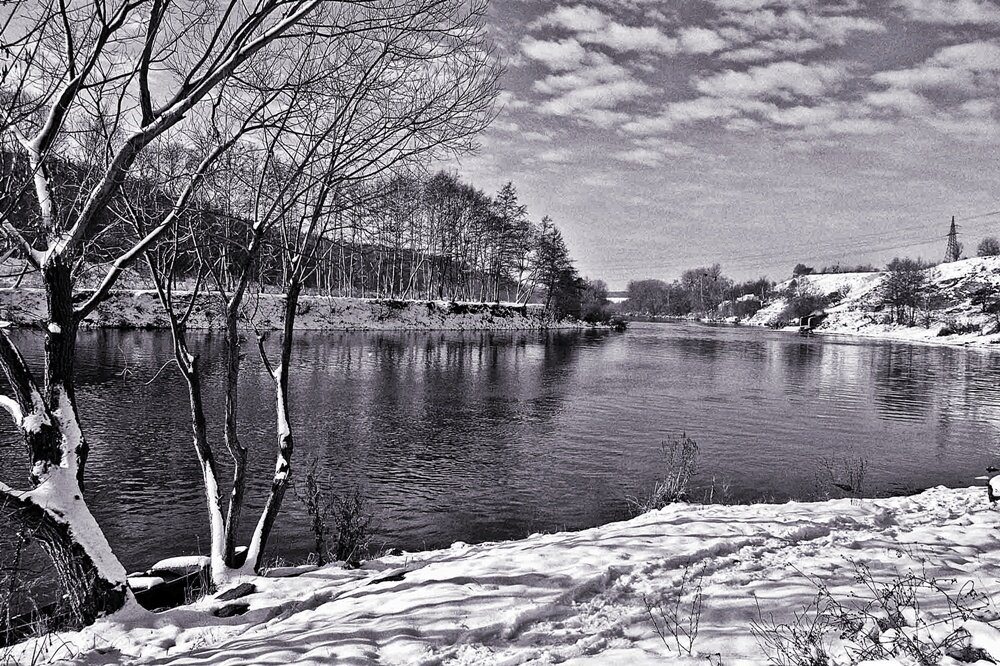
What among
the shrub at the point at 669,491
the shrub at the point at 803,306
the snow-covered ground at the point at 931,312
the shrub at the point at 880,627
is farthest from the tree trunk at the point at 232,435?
the shrub at the point at 803,306

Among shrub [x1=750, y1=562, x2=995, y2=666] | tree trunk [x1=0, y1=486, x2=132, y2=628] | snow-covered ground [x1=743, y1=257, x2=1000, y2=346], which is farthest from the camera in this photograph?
snow-covered ground [x1=743, y1=257, x2=1000, y2=346]

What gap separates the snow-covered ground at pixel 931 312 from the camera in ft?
235

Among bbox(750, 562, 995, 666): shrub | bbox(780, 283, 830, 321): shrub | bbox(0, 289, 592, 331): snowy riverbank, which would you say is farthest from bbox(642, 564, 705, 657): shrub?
bbox(780, 283, 830, 321): shrub

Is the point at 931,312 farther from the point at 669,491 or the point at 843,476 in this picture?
the point at 669,491

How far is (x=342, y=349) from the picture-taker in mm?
34969

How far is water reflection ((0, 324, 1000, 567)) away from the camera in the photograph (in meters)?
10.2

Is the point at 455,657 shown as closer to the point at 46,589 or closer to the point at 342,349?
Result: the point at 46,589

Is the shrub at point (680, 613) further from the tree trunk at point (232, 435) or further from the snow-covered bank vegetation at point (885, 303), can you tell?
the snow-covered bank vegetation at point (885, 303)

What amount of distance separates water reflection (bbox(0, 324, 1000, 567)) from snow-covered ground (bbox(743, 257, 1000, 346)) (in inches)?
1918

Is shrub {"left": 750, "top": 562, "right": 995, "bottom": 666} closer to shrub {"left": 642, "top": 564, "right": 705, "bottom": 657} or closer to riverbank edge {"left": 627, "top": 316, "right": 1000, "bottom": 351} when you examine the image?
shrub {"left": 642, "top": 564, "right": 705, "bottom": 657}

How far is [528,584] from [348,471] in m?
7.67

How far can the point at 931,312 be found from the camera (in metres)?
85.8

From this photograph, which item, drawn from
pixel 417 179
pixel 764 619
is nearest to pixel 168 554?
pixel 417 179

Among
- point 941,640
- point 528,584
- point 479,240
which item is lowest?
point 528,584
